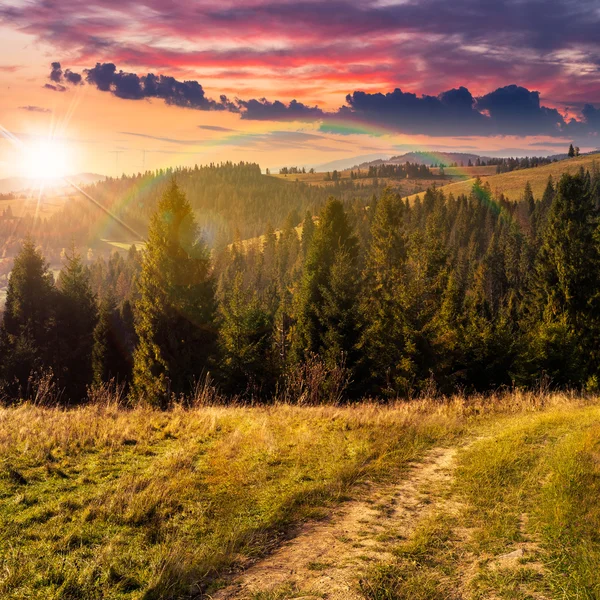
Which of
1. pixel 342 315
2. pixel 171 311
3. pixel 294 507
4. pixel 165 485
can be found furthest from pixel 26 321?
pixel 294 507

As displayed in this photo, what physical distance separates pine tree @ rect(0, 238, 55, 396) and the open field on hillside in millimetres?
27815

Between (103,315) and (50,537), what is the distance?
113 ft

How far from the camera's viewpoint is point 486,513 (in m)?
6.16

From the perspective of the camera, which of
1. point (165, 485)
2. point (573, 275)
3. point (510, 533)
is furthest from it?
point (573, 275)

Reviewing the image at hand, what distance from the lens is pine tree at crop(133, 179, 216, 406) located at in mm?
26278

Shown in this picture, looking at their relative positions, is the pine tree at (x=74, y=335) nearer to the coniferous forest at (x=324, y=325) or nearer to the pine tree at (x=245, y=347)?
the coniferous forest at (x=324, y=325)

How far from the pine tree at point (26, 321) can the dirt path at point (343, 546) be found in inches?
1346

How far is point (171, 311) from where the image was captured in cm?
2669

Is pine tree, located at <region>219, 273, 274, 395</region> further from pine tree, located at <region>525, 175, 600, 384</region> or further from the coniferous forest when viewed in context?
pine tree, located at <region>525, 175, 600, 384</region>

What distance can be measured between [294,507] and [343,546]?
1133mm

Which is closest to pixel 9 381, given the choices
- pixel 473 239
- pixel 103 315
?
pixel 103 315

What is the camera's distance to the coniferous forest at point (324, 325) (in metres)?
26.2

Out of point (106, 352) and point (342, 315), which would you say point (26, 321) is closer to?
point (106, 352)

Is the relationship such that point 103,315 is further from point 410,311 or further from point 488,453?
point 488,453
